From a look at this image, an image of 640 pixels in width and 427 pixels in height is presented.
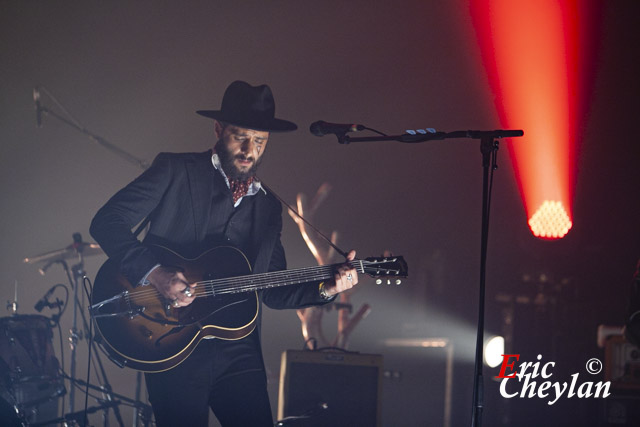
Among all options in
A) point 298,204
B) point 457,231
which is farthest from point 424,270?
point 298,204

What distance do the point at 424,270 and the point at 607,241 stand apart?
1965mm

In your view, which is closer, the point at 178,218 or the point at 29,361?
the point at 178,218

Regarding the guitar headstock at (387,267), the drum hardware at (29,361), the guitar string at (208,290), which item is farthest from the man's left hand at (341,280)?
the drum hardware at (29,361)

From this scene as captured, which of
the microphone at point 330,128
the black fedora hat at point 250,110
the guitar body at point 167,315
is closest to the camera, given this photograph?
the guitar body at point 167,315

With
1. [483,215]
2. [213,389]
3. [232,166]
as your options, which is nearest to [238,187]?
[232,166]

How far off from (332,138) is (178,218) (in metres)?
4.36

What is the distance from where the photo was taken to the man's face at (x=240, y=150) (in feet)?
11.9

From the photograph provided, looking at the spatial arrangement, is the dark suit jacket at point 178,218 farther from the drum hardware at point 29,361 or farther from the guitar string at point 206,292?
the drum hardware at point 29,361

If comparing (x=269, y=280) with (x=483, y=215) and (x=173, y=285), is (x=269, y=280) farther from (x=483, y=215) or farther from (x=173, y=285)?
(x=483, y=215)

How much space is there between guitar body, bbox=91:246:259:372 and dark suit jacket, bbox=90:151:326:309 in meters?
0.10

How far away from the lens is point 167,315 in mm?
3352

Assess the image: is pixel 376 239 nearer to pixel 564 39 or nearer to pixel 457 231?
pixel 457 231

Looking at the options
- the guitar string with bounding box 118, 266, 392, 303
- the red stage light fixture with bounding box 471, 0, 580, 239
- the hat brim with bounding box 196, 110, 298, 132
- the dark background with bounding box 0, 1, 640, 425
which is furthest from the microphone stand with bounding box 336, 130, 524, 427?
the dark background with bounding box 0, 1, 640, 425

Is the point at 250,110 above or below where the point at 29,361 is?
above
